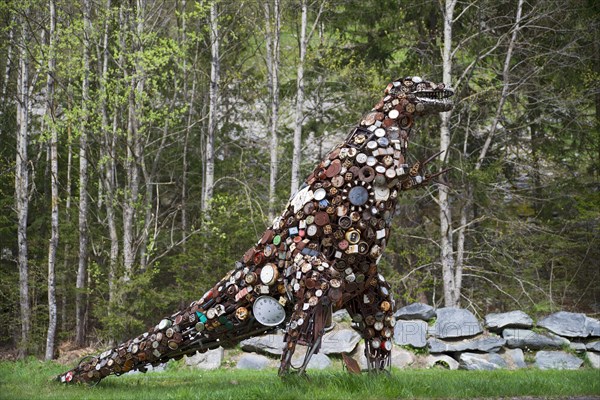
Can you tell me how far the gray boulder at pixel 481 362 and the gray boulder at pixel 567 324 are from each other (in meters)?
1.17

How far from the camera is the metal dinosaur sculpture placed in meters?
6.68

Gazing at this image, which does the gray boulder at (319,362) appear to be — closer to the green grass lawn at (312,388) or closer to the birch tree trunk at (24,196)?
the green grass lawn at (312,388)

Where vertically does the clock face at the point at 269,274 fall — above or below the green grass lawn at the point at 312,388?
above

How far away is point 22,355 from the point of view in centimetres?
1559

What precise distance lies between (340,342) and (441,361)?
1568mm

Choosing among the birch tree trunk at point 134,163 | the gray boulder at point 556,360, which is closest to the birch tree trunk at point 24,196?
the birch tree trunk at point 134,163

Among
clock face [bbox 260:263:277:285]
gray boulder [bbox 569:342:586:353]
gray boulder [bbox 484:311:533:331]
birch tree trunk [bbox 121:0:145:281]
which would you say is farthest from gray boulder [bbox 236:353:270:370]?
clock face [bbox 260:263:277:285]

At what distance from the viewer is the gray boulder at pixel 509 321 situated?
12.2 m

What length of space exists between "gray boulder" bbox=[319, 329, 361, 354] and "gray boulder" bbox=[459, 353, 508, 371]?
1.62 meters

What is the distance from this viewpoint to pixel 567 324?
12312 mm

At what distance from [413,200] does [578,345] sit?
185 inches

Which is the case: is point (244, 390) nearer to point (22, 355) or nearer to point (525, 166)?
point (22, 355)

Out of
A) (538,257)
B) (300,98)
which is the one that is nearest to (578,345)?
(538,257)

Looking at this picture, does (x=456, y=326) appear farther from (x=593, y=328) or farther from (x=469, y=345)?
(x=593, y=328)
